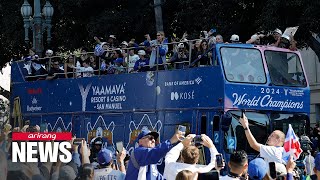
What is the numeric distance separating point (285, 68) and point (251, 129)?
1935mm

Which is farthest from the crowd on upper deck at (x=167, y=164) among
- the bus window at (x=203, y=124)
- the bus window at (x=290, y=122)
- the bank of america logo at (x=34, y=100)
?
the bank of america logo at (x=34, y=100)

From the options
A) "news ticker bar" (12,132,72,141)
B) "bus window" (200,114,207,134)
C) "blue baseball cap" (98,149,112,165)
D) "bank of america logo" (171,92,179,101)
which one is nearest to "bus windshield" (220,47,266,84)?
"bus window" (200,114,207,134)

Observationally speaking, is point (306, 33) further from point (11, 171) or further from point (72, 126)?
point (11, 171)

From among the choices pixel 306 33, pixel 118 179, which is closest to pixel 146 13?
pixel 306 33

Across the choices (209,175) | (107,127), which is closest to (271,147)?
(209,175)

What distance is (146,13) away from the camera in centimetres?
3238

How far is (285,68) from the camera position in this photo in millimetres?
21656

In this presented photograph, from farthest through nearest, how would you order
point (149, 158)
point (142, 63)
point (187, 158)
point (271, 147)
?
point (142, 63) → point (271, 147) → point (149, 158) → point (187, 158)

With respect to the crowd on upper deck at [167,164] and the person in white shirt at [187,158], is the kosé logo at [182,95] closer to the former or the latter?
the crowd on upper deck at [167,164]

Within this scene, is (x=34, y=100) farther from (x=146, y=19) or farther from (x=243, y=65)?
(x=243, y=65)

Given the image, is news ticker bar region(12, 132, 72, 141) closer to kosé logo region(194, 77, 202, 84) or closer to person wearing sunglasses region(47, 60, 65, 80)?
kosé logo region(194, 77, 202, 84)

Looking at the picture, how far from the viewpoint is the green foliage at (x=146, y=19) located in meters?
27.6

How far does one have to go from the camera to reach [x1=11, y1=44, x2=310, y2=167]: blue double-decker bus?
20.2 meters

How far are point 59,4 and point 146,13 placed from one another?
298 centimetres
